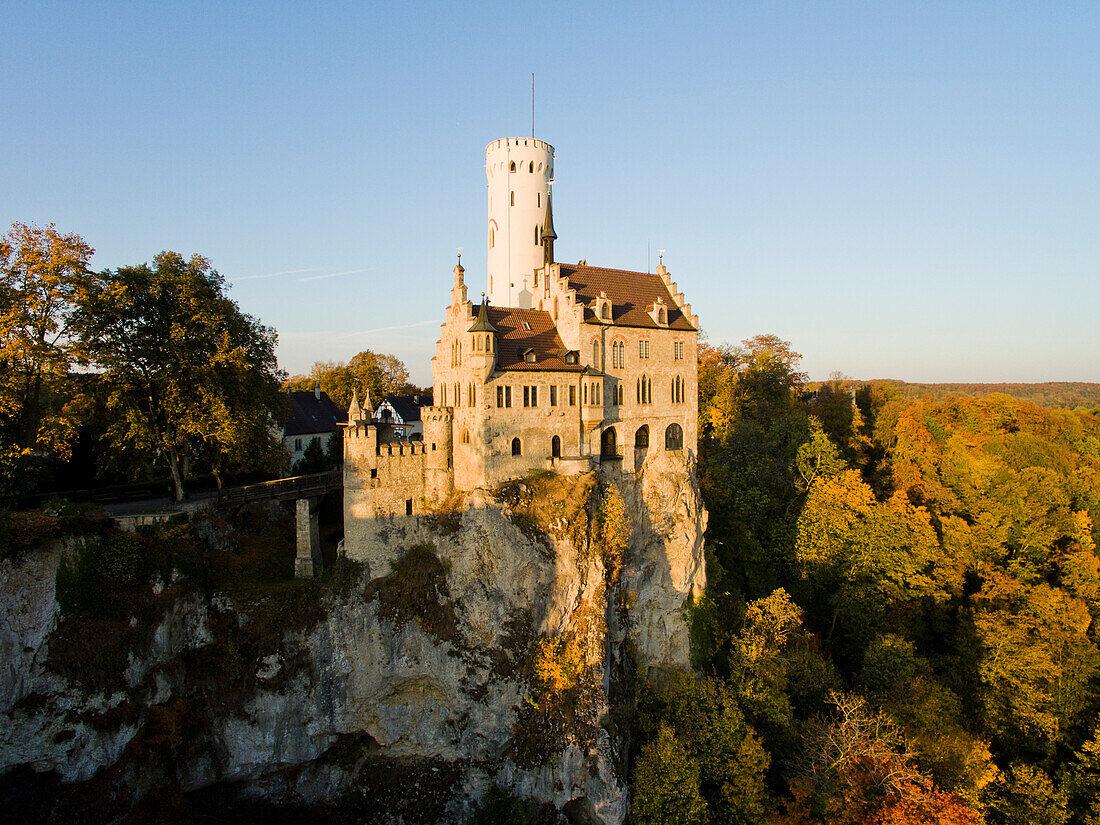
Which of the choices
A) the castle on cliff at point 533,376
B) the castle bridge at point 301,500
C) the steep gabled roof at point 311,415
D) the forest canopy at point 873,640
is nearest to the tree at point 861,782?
the forest canopy at point 873,640

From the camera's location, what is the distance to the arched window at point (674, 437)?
115ft

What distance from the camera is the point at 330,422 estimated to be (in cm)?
4981

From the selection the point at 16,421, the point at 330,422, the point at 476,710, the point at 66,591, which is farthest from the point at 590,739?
the point at 330,422

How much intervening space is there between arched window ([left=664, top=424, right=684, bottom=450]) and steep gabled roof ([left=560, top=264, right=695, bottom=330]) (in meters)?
5.70

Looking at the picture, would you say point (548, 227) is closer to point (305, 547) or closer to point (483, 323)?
point (483, 323)

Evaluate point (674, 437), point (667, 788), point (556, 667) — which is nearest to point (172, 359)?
point (556, 667)

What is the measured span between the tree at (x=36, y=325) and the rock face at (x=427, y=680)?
567 cm

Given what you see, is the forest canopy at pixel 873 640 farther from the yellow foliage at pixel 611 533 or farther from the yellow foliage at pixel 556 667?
the yellow foliage at pixel 611 533

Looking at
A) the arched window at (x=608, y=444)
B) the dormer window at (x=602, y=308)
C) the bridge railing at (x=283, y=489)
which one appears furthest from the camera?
the arched window at (x=608, y=444)

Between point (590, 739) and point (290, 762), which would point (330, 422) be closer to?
point (290, 762)

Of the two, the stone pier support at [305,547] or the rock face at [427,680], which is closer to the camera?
the rock face at [427,680]

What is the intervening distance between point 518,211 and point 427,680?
25.3 meters

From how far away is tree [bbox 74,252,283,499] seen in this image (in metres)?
27.8

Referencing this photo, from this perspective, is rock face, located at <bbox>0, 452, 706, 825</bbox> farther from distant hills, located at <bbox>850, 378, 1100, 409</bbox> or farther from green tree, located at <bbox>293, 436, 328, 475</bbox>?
distant hills, located at <bbox>850, 378, 1100, 409</bbox>
